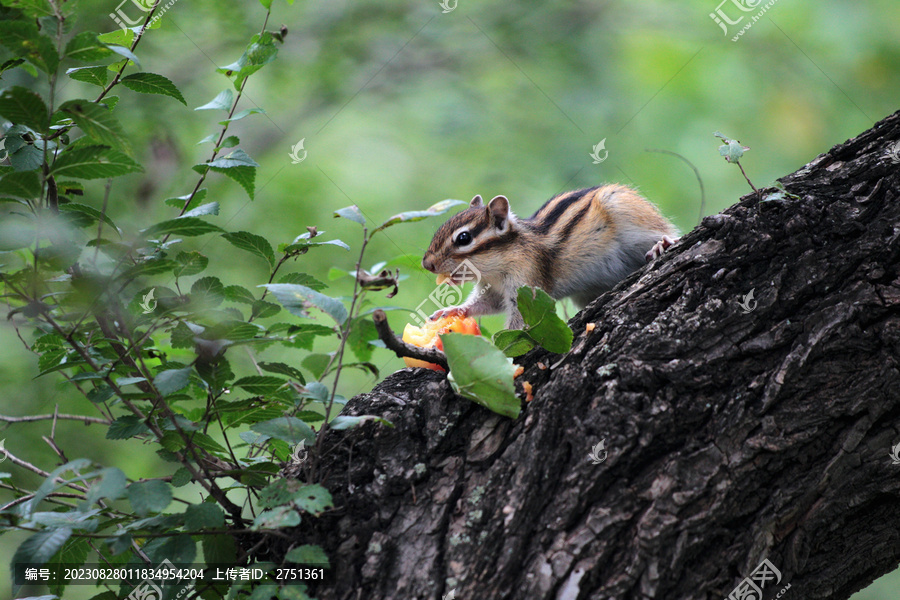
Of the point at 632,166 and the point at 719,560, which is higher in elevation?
the point at 632,166

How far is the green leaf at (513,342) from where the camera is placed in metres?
2.03

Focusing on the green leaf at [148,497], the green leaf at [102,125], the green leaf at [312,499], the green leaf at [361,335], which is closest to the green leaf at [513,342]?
the green leaf at [361,335]

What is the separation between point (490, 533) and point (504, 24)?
18.5 feet

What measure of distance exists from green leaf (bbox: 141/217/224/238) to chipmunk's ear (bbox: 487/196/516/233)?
252 cm

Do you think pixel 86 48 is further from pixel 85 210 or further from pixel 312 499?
pixel 312 499

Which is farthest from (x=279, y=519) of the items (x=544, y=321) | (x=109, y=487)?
(x=544, y=321)

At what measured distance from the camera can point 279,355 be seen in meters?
5.50

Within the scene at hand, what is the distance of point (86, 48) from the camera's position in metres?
1.68

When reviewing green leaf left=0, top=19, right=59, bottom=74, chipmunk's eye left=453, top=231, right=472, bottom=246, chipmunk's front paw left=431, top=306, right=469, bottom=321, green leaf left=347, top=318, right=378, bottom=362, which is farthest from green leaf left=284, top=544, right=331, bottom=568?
chipmunk's eye left=453, top=231, right=472, bottom=246

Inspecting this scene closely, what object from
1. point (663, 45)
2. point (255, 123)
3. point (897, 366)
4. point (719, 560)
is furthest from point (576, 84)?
point (719, 560)

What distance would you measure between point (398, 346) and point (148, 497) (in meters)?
0.75

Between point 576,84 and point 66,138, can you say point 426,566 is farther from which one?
point 576,84

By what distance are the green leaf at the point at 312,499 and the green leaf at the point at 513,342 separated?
0.74 meters

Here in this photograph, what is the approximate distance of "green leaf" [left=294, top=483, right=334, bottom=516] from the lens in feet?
5.20
